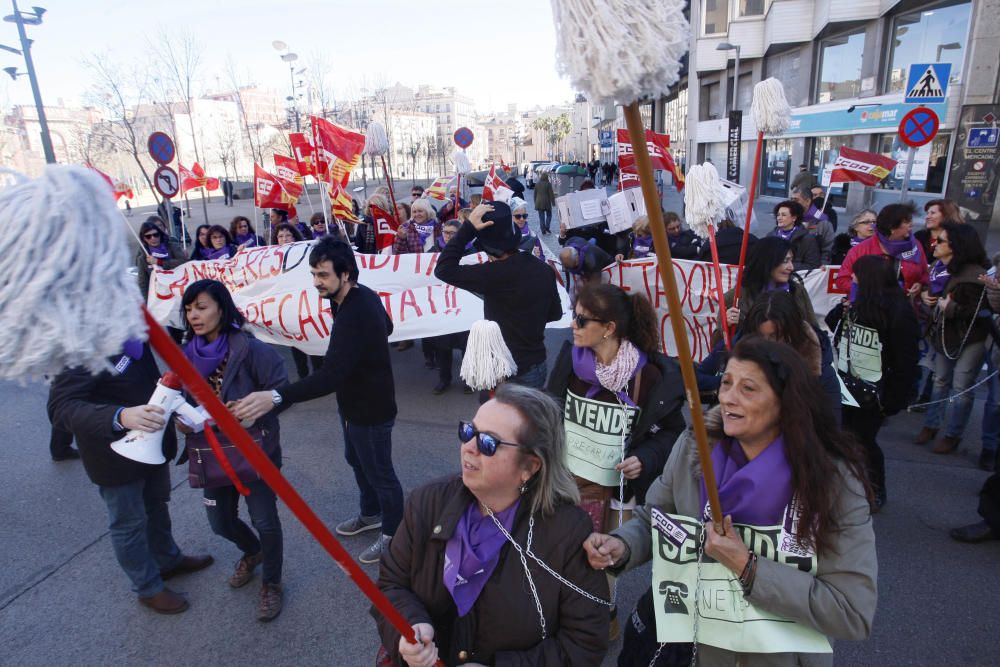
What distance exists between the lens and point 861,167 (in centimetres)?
779

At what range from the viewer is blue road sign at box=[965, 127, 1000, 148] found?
13.6 m

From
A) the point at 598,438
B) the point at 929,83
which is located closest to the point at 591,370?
the point at 598,438

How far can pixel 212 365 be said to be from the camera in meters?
3.13

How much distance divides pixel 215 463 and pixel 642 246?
582 cm

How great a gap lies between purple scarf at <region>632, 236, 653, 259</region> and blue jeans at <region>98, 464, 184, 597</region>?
5.71 metres

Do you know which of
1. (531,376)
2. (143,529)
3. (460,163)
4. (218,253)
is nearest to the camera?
(143,529)

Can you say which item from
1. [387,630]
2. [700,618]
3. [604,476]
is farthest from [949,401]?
[387,630]

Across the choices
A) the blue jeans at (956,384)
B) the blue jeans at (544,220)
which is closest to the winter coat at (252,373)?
the blue jeans at (956,384)

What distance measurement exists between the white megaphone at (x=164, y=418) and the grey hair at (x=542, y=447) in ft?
5.40

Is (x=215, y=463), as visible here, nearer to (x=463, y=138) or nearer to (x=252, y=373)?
(x=252, y=373)

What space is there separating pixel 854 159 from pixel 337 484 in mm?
7602

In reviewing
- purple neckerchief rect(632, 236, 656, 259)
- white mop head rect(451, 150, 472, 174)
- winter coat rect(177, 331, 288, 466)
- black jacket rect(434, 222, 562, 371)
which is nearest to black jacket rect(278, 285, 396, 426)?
winter coat rect(177, 331, 288, 466)

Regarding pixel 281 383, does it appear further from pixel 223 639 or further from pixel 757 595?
pixel 757 595

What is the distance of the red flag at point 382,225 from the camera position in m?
10.1
